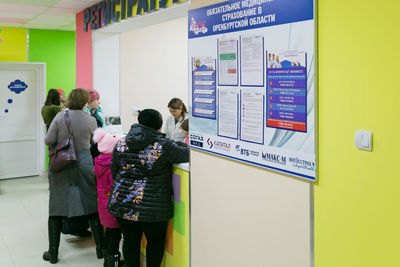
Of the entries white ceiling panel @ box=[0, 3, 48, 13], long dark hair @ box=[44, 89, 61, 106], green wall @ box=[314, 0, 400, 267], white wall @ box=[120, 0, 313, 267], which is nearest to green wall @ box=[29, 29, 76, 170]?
white ceiling panel @ box=[0, 3, 48, 13]

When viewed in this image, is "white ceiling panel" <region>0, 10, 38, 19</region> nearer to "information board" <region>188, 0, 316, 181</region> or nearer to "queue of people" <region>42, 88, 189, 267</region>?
"queue of people" <region>42, 88, 189, 267</region>

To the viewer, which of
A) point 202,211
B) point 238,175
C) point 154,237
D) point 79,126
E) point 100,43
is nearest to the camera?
point 238,175

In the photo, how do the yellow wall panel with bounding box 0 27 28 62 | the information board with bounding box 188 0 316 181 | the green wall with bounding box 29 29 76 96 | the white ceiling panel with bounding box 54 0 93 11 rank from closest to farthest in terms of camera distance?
1. the information board with bounding box 188 0 316 181
2. the white ceiling panel with bounding box 54 0 93 11
3. the yellow wall panel with bounding box 0 27 28 62
4. the green wall with bounding box 29 29 76 96

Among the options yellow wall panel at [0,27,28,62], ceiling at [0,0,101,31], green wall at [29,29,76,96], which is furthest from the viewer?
green wall at [29,29,76,96]

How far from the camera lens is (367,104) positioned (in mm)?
1809

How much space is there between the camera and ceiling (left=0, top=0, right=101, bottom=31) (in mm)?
5555

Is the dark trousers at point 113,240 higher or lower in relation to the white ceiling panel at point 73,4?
lower

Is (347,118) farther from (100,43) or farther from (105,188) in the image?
(100,43)

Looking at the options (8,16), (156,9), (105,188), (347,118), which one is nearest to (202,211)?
(105,188)

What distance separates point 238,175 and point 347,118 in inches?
34.8

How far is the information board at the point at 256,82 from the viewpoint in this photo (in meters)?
2.09

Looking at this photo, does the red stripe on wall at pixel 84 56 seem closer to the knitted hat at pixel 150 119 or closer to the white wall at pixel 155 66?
the white wall at pixel 155 66

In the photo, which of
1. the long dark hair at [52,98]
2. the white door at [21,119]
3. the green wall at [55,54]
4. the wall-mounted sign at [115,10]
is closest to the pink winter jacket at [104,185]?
the wall-mounted sign at [115,10]

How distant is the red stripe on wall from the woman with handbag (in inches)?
81.3
